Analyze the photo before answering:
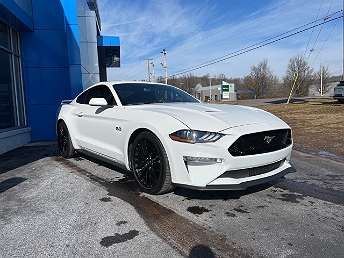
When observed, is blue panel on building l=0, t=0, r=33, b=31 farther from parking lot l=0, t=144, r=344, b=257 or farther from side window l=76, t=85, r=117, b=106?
parking lot l=0, t=144, r=344, b=257

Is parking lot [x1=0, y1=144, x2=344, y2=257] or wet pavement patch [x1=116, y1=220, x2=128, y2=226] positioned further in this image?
wet pavement patch [x1=116, y1=220, x2=128, y2=226]

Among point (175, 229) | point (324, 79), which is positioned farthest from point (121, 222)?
point (324, 79)

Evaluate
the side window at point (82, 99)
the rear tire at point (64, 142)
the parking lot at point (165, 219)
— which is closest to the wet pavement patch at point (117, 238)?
the parking lot at point (165, 219)

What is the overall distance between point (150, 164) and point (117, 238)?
4.16ft

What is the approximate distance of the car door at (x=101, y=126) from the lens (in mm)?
4977

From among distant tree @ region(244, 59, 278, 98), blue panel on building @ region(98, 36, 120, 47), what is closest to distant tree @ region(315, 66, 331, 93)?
distant tree @ region(244, 59, 278, 98)

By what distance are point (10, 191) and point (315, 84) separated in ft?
310

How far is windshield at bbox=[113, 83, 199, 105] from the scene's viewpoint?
17.2ft

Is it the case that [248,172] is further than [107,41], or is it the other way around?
[107,41]

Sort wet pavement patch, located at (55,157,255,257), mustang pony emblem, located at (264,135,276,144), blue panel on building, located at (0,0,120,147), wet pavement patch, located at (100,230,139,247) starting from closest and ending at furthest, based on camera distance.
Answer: wet pavement patch, located at (55,157,255,257)
wet pavement patch, located at (100,230,139,247)
mustang pony emblem, located at (264,135,276,144)
blue panel on building, located at (0,0,120,147)

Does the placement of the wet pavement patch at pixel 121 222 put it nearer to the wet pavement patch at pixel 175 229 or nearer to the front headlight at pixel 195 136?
the wet pavement patch at pixel 175 229

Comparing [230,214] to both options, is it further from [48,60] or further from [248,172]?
[48,60]

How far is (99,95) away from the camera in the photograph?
583 centimetres

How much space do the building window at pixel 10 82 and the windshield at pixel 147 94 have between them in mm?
4649
